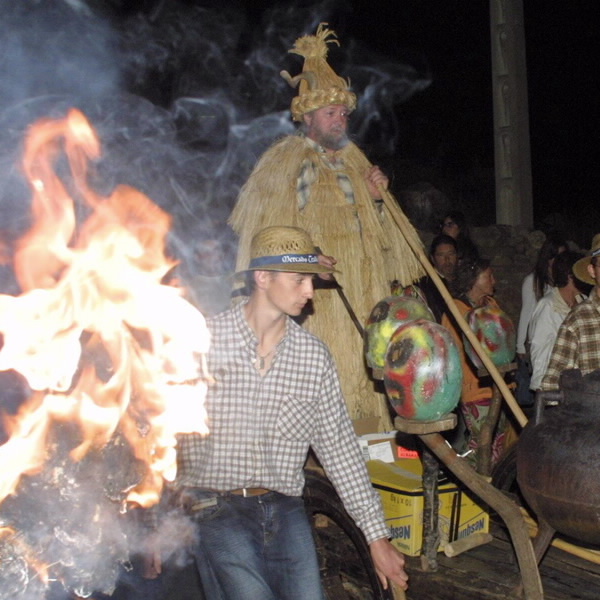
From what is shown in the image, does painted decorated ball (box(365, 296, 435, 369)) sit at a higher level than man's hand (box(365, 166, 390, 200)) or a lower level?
lower

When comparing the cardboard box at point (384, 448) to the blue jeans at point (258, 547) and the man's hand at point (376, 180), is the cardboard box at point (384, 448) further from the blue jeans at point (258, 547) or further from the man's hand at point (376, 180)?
the man's hand at point (376, 180)

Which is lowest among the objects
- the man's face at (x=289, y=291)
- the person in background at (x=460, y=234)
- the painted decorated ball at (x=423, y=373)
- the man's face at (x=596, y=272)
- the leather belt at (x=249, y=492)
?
the leather belt at (x=249, y=492)

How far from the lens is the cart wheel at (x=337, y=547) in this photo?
12.8ft

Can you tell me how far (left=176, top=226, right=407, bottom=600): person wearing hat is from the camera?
333 centimetres

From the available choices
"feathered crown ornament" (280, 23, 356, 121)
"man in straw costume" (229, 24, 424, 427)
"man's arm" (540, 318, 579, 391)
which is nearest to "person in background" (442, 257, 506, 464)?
"man in straw costume" (229, 24, 424, 427)

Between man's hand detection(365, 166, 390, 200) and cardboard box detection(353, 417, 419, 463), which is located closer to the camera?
cardboard box detection(353, 417, 419, 463)

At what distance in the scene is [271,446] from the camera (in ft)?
11.2

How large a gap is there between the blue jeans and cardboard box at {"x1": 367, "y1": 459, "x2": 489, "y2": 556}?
0.72 meters

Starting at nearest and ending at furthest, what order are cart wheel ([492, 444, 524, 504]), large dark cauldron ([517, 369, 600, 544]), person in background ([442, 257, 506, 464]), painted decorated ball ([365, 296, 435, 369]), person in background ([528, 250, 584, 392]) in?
large dark cauldron ([517, 369, 600, 544])
painted decorated ball ([365, 296, 435, 369])
cart wheel ([492, 444, 524, 504])
person in background ([442, 257, 506, 464])
person in background ([528, 250, 584, 392])

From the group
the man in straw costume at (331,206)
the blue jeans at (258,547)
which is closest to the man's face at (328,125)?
the man in straw costume at (331,206)

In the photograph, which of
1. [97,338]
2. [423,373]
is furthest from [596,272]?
[97,338]

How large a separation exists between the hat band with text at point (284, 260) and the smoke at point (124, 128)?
0.99m

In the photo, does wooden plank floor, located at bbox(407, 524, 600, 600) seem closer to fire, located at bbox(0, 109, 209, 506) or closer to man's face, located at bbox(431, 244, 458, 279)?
fire, located at bbox(0, 109, 209, 506)

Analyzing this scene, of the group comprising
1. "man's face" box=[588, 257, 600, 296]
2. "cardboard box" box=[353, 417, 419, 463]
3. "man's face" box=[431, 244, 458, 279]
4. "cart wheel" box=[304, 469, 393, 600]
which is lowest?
"cart wheel" box=[304, 469, 393, 600]
